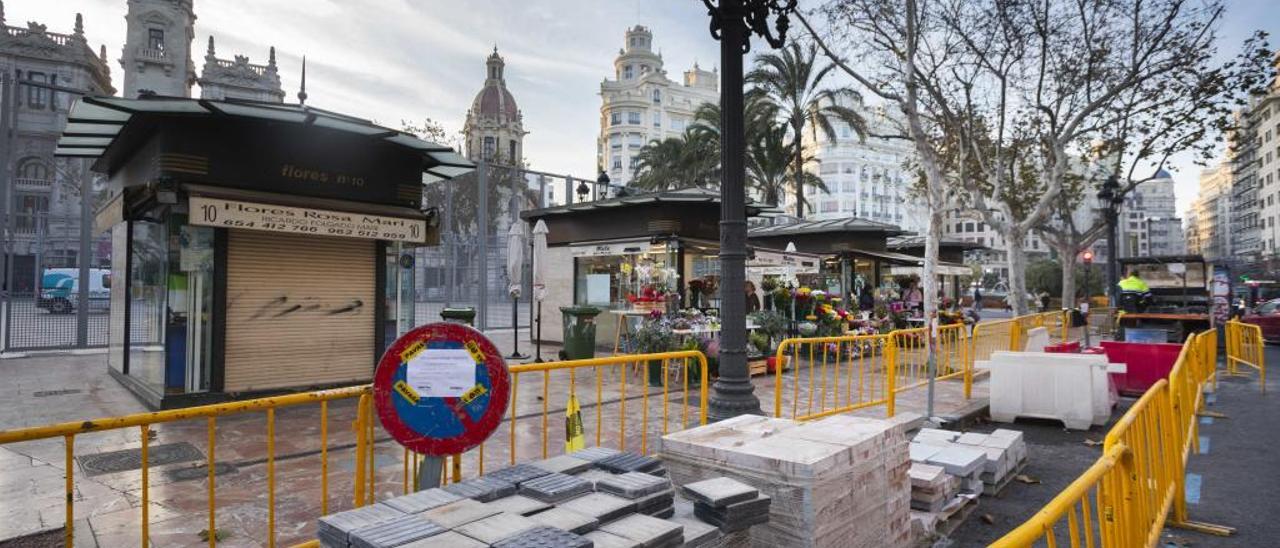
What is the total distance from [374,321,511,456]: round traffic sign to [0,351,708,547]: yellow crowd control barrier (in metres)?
0.31

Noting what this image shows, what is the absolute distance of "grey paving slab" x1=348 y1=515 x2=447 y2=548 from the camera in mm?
2244

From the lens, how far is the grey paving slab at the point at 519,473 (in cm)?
299

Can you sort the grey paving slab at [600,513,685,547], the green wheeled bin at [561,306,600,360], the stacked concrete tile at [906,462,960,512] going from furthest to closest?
the green wheeled bin at [561,306,600,360] < the stacked concrete tile at [906,462,960,512] < the grey paving slab at [600,513,685,547]

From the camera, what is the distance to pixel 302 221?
8.74 m

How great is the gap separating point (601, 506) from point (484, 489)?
1.77 feet

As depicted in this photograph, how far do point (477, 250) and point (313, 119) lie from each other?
1133 cm

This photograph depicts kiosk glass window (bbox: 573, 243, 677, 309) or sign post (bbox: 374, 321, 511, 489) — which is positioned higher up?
kiosk glass window (bbox: 573, 243, 677, 309)

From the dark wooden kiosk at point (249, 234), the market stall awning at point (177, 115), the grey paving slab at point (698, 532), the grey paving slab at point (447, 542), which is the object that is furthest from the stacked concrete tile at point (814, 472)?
the dark wooden kiosk at point (249, 234)

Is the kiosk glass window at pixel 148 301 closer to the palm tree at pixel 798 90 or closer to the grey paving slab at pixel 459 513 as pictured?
the grey paving slab at pixel 459 513

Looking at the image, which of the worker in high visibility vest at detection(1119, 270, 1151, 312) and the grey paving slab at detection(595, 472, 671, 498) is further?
the worker in high visibility vest at detection(1119, 270, 1151, 312)

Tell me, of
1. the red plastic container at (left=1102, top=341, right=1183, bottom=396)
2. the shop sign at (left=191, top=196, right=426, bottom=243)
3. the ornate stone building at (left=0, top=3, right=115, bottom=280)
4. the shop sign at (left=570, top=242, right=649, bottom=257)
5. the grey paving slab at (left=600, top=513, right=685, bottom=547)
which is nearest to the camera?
the grey paving slab at (left=600, top=513, right=685, bottom=547)

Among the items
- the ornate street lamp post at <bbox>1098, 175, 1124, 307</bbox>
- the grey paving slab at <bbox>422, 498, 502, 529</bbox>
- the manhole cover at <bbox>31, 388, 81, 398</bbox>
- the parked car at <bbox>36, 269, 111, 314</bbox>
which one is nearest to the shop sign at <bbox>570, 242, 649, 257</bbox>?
the parked car at <bbox>36, 269, 111, 314</bbox>

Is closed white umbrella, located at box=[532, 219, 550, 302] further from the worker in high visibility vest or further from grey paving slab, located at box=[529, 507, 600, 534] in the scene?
the worker in high visibility vest

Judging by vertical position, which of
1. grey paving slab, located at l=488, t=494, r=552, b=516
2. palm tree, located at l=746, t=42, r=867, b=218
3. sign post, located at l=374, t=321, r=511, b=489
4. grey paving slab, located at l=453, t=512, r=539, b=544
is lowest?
grey paving slab, located at l=488, t=494, r=552, b=516
